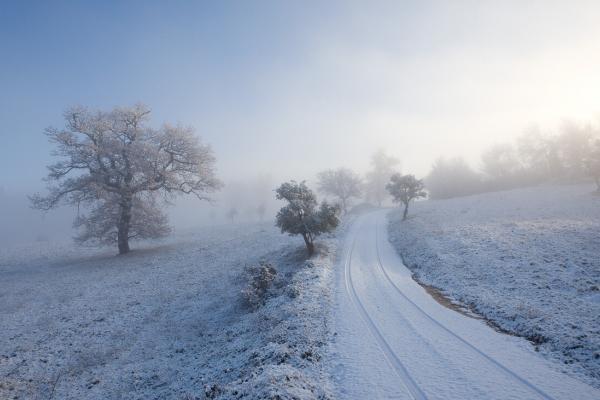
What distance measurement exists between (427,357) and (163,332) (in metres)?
14.3

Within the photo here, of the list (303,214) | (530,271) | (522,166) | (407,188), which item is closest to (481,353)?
(530,271)

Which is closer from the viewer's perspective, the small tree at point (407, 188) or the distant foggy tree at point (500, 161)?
the small tree at point (407, 188)

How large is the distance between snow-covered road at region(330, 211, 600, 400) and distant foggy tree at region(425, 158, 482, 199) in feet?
278

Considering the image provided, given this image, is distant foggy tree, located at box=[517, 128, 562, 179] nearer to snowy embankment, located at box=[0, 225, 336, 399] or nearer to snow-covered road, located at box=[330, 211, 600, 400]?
snowy embankment, located at box=[0, 225, 336, 399]

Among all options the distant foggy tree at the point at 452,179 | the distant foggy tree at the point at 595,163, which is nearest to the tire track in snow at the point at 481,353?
the distant foggy tree at the point at 595,163

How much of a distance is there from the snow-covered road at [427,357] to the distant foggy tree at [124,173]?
1049 inches

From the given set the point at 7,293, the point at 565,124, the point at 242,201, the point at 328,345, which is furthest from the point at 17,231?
the point at 565,124

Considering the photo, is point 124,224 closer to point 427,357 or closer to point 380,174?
point 427,357

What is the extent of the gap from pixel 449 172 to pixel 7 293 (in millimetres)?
103205

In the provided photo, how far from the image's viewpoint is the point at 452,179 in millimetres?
94062

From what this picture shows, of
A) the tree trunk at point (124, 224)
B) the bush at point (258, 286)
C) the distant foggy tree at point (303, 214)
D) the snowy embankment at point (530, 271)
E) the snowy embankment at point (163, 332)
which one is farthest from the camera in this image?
the tree trunk at point (124, 224)

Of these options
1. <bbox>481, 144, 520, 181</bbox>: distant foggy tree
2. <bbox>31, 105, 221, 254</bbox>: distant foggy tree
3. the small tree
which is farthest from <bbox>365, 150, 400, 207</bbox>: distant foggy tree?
<bbox>31, 105, 221, 254</bbox>: distant foggy tree

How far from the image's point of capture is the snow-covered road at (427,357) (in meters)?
8.95

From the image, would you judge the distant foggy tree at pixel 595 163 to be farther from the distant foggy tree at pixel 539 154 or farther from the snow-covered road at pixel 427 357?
the snow-covered road at pixel 427 357
